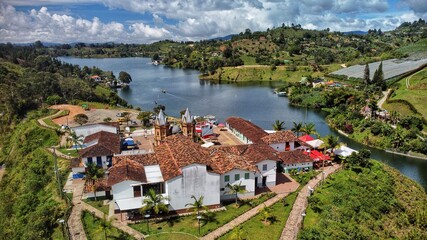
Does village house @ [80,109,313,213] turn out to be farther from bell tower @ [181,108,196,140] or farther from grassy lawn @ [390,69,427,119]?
grassy lawn @ [390,69,427,119]

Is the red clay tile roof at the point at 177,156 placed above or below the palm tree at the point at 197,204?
above

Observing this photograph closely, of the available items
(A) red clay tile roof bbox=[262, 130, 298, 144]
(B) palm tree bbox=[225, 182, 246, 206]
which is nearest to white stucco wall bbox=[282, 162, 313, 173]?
(A) red clay tile roof bbox=[262, 130, 298, 144]

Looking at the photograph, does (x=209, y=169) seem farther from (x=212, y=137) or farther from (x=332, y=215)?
(x=212, y=137)

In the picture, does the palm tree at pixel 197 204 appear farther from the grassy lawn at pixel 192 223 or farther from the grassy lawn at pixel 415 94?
the grassy lawn at pixel 415 94

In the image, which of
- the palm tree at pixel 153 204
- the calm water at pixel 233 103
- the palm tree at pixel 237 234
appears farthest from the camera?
the calm water at pixel 233 103

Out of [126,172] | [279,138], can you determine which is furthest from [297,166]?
[126,172]

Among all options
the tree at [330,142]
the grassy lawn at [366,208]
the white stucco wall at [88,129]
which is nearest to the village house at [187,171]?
the tree at [330,142]

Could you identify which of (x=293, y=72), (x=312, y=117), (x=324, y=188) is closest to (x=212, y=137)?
(x=324, y=188)
